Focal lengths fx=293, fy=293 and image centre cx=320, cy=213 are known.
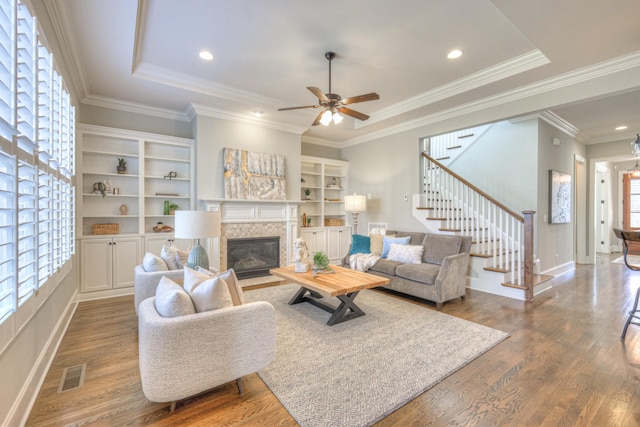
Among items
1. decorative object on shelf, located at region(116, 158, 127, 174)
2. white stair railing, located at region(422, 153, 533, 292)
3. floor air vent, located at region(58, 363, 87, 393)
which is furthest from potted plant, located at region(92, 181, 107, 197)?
white stair railing, located at region(422, 153, 533, 292)

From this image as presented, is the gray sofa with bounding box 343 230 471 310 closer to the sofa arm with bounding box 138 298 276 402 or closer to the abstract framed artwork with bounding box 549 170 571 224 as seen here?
the abstract framed artwork with bounding box 549 170 571 224

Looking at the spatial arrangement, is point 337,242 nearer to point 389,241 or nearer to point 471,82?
point 389,241

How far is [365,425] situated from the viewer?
174cm

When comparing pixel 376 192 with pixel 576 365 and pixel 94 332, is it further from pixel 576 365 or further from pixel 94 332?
pixel 94 332

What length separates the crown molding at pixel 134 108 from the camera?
4469 millimetres

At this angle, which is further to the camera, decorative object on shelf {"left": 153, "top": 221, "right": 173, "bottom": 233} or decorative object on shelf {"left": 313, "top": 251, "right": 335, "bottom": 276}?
decorative object on shelf {"left": 153, "top": 221, "right": 173, "bottom": 233}

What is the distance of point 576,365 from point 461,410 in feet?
4.35

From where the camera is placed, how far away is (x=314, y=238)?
6508 millimetres

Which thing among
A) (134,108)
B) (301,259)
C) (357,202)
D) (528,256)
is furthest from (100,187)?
(528,256)

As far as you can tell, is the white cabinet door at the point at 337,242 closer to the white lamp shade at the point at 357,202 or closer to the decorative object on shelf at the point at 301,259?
the white lamp shade at the point at 357,202

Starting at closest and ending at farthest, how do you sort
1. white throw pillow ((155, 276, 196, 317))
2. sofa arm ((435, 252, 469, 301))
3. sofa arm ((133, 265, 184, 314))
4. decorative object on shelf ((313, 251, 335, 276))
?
1. white throw pillow ((155, 276, 196, 317))
2. sofa arm ((133, 265, 184, 314))
3. decorative object on shelf ((313, 251, 335, 276))
4. sofa arm ((435, 252, 469, 301))

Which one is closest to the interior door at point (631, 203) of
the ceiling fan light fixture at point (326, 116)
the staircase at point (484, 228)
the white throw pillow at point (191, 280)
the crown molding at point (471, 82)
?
the staircase at point (484, 228)

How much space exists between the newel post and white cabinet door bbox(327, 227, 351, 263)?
12.0 feet

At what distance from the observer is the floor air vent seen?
2.12 meters
